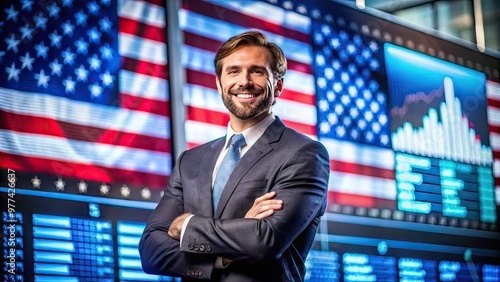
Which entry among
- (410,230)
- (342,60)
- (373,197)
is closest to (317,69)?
(342,60)

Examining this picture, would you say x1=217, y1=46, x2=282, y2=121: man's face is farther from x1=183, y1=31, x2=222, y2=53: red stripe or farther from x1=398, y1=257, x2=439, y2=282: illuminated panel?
x1=398, y1=257, x2=439, y2=282: illuminated panel

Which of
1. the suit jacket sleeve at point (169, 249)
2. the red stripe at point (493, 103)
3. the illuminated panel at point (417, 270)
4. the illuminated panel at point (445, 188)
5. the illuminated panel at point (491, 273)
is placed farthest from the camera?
the red stripe at point (493, 103)

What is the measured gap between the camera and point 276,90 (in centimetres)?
334

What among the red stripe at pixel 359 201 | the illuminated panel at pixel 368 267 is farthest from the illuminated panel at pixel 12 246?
the illuminated panel at pixel 368 267

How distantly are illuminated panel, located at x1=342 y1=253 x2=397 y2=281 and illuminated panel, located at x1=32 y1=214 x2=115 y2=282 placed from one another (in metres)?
1.86

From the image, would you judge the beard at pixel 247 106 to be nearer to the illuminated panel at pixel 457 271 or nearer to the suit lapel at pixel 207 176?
the suit lapel at pixel 207 176

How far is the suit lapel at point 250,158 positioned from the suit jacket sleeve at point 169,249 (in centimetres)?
18

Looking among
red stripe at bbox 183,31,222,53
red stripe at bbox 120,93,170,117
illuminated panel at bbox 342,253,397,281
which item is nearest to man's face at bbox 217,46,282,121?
red stripe at bbox 120,93,170,117

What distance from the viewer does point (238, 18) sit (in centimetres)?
516

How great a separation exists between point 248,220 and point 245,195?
0.17 metres

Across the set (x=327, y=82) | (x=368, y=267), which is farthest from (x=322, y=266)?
(x=327, y=82)

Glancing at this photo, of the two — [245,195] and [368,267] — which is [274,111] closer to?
[368,267]

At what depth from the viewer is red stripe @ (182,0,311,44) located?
193 inches

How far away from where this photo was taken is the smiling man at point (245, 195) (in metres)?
2.91
